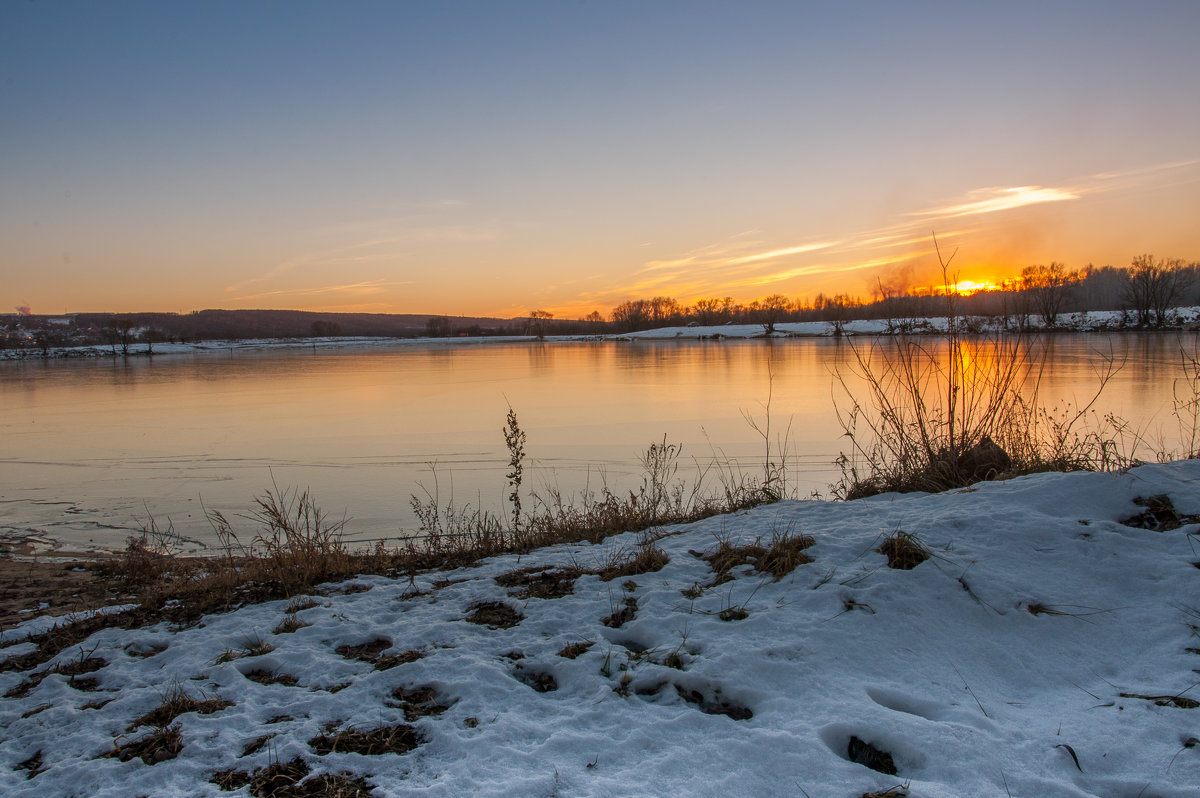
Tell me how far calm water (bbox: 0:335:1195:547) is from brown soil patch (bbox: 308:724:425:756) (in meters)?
4.21

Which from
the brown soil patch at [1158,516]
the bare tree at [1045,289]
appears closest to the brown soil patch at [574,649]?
the brown soil patch at [1158,516]

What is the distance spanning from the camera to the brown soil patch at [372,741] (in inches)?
89.9

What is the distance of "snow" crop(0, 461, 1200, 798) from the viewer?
2.05m

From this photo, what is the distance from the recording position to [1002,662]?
2.66 meters

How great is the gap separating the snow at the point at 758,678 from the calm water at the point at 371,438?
3.51m

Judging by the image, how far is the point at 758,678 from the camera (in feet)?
8.53

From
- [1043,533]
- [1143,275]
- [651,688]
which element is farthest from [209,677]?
[1143,275]

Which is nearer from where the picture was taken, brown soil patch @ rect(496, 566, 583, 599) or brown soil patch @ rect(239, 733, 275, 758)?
brown soil patch @ rect(239, 733, 275, 758)

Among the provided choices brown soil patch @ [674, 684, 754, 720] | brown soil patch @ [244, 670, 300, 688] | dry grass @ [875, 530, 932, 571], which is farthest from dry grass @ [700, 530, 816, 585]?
brown soil patch @ [244, 670, 300, 688]

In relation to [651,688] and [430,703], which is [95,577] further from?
[651,688]

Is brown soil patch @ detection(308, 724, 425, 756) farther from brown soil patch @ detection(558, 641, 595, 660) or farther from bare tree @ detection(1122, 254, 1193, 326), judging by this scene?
bare tree @ detection(1122, 254, 1193, 326)

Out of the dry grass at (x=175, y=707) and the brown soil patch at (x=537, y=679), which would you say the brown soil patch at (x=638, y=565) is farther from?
the dry grass at (x=175, y=707)

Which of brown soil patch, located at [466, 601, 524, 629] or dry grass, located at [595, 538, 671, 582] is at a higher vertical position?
dry grass, located at [595, 538, 671, 582]

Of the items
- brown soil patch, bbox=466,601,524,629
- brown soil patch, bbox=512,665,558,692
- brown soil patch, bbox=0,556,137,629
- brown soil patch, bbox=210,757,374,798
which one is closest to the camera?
brown soil patch, bbox=210,757,374,798
